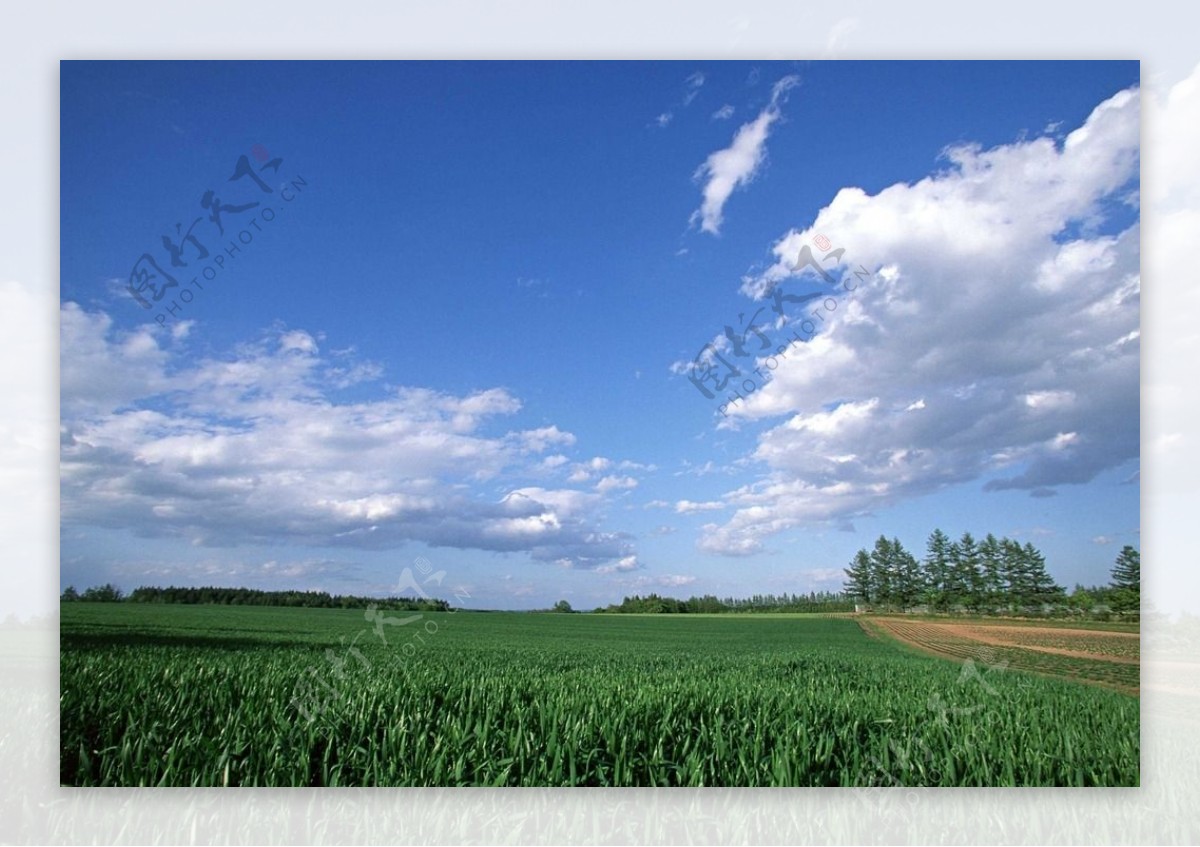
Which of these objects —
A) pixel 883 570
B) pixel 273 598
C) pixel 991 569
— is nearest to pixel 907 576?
pixel 883 570

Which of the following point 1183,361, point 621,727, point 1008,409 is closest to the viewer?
point 621,727

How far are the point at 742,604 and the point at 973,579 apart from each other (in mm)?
2187

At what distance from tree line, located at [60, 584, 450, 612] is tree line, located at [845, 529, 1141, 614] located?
10.7 feet

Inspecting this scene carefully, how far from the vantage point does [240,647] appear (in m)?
8.37

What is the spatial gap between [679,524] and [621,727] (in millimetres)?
1964

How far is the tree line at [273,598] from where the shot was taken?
5438 mm

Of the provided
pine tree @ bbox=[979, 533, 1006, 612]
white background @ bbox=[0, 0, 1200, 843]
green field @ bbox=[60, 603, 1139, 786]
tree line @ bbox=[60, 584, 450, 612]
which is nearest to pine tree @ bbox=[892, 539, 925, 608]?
pine tree @ bbox=[979, 533, 1006, 612]

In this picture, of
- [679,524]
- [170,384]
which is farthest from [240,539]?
[679,524]

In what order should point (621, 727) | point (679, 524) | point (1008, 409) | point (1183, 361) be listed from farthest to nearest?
1. point (679, 524)
2. point (1008, 409)
3. point (1183, 361)
4. point (621, 727)

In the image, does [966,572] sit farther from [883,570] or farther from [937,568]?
[883,570]

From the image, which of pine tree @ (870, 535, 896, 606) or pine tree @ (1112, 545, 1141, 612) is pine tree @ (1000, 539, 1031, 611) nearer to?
pine tree @ (1112, 545, 1141, 612)

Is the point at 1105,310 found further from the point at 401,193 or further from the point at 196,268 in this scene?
the point at 196,268

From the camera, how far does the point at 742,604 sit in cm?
703

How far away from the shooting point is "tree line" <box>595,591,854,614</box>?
6277mm
